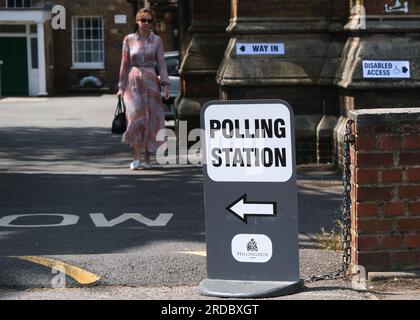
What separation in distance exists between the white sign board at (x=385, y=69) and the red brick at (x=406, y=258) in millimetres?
4981

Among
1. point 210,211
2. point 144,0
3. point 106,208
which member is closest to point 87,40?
point 144,0

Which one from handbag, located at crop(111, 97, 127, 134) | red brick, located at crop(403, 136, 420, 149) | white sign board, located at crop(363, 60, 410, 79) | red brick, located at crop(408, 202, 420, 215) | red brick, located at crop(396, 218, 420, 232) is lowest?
red brick, located at crop(396, 218, 420, 232)

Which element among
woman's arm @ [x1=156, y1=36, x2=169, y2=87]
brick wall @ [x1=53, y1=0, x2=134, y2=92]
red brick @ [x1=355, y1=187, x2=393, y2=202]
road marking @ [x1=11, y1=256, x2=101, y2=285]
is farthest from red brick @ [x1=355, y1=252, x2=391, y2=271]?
brick wall @ [x1=53, y1=0, x2=134, y2=92]

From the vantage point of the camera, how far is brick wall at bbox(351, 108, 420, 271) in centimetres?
622

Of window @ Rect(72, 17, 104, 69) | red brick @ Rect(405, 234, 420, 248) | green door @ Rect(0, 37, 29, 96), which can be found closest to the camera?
red brick @ Rect(405, 234, 420, 248)

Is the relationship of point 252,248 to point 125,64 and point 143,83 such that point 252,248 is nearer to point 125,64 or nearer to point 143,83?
point 143,83

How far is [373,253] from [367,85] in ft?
16.5

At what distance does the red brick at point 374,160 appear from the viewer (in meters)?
6.22

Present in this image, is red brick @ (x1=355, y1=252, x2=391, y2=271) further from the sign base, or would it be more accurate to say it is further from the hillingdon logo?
the hillingdon logo

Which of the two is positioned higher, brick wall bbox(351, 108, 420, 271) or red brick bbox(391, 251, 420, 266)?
brick wall bbox(351, 108, 420, 271)

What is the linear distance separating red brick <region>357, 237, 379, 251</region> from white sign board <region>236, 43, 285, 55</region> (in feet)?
19.8

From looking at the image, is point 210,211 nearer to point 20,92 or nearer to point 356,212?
→ point 356,212

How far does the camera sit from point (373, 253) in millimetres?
6332

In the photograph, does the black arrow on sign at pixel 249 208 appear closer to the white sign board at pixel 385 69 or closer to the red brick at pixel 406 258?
the red brick at pixel 406 258
